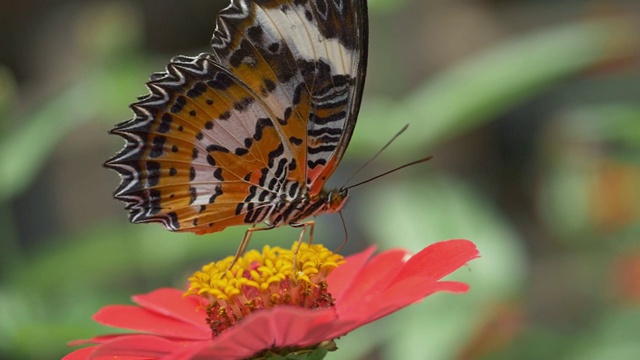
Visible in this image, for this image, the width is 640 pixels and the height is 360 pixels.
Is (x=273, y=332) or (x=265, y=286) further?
(x=265, y=286)

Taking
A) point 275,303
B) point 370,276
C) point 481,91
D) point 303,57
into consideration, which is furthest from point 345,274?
point 481,91

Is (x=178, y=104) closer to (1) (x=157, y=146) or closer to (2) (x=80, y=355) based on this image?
(1) (x=157, y=146)

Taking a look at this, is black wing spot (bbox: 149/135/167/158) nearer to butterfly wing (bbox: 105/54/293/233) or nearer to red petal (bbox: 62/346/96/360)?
butterfly wing (bbox: 105/54/293/233)

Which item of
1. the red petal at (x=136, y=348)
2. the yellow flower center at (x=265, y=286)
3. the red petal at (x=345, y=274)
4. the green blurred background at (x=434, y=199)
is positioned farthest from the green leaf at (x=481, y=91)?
the red petal at (x=136, y=348)

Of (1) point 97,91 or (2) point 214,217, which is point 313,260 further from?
(1) point 97,91

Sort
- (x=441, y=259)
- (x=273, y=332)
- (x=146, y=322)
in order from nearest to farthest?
(x=273, y=332) < (x=441, y=259) < (x=146, y=322)

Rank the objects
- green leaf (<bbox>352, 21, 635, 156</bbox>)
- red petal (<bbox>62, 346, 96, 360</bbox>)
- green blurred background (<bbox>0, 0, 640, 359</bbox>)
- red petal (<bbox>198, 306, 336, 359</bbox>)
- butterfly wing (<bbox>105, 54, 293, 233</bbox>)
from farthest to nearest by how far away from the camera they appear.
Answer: green leaf (<bbox>352, 21, 635, 156</bbox>) → green blurred background (<bbox>0, 0, 640, 359</bbox>) → butterfly wing (<bbox>105, 54, 293, 233</bbox>) → red petal (<bbox>62, 346, 96, 360</bbox>) → red petal (<bbox>198, 306, 336, 359</bbox>)

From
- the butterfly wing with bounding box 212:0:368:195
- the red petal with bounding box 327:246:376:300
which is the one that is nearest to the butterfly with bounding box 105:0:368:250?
the butterfly wing with bounding box 212:0:368:195
